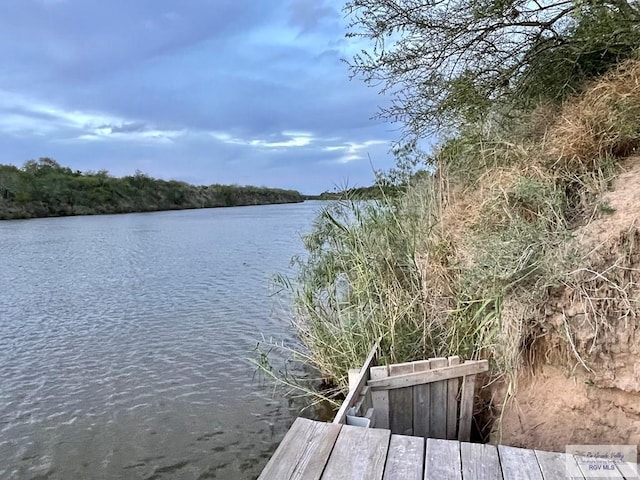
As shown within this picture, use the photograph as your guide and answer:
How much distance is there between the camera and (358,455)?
2148 mm

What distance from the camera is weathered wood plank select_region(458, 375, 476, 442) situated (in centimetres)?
340

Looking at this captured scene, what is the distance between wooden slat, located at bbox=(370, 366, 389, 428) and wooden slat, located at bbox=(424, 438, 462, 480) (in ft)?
2.87

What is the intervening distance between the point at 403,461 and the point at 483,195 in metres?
2.75

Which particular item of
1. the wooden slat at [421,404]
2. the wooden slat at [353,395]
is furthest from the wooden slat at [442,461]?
the wooden slat at [421,404]

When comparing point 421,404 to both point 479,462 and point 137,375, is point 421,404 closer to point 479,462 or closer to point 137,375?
point 479,462

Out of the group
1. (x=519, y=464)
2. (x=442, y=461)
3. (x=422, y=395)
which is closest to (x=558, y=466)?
(x=519, y=464)

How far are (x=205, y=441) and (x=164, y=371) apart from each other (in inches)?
83.0

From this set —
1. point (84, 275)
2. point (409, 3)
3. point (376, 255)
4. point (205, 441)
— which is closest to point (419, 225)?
point (376, 255)

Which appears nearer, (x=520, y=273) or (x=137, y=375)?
(x=520, y=273)

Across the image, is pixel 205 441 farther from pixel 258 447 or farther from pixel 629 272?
pixel 629 272

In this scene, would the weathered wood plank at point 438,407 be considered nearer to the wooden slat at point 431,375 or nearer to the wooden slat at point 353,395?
the wooden slat at point 431,375

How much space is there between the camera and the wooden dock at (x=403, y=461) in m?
2.02

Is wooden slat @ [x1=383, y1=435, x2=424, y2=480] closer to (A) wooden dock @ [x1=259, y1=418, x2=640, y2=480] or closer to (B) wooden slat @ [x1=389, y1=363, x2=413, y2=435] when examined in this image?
(A) wooden dock @ [x1=259, y1=418, x2=640, y2=480]

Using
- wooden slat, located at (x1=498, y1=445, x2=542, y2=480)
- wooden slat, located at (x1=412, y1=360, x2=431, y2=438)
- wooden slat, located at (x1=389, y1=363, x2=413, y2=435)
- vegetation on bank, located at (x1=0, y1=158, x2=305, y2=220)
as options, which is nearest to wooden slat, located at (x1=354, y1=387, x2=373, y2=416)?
wooden slat, located at (x1=389, y1=363, x2=413, y2=435)
